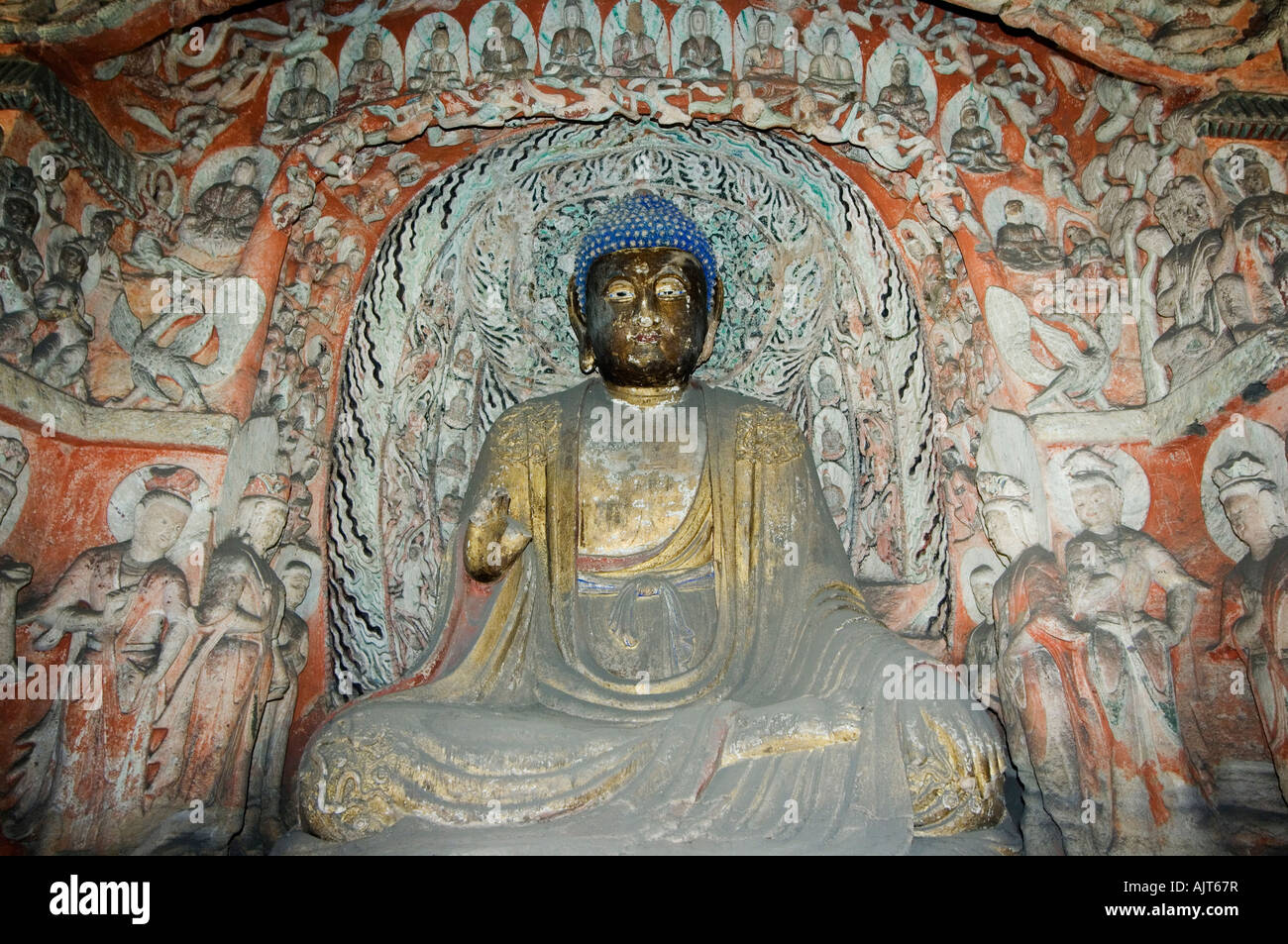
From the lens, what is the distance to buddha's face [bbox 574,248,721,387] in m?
5.25

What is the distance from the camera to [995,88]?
5004 mm

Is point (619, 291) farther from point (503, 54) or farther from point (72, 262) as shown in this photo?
point (72, 262)

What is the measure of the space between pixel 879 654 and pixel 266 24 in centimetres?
356

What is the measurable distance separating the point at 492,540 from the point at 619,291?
128 centimetres

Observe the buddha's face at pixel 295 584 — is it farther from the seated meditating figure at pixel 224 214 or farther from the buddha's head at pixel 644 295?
the buddha's head at pixel 644 295

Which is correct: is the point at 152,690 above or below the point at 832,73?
below

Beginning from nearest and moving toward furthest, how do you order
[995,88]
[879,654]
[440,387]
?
[879,654]
[995,88]
[440,387]

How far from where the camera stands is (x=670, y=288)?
5281mm

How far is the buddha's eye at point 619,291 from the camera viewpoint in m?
5.28

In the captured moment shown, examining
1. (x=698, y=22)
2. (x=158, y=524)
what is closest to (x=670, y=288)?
(x=698, y=22)

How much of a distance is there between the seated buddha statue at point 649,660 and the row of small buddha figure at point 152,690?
21.3 inches

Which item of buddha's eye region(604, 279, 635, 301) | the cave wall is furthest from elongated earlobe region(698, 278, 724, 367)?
the cave wall

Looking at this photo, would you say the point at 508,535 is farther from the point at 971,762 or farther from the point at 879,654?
the point at 971,762

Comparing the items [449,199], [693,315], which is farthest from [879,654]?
[449,199]
